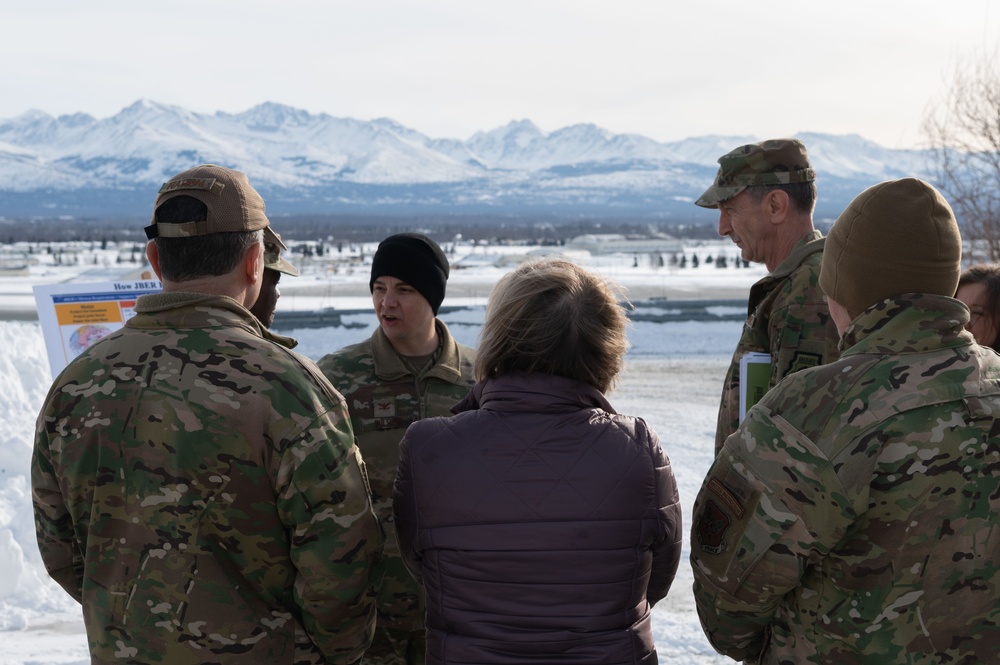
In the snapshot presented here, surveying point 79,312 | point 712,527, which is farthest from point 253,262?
point 79,312

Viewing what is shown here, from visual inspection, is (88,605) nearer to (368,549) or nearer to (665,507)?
(368,549)

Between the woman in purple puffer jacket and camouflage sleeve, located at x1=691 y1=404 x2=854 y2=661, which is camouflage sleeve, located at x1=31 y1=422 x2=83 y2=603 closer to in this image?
the woman in purple puffer jacket

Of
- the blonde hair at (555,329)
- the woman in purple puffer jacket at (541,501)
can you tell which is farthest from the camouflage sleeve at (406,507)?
the blonde hair at (555,329)

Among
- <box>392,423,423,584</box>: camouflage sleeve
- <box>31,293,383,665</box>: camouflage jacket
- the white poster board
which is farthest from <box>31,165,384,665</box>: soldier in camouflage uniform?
the white poster board

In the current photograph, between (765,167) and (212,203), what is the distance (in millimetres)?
2102

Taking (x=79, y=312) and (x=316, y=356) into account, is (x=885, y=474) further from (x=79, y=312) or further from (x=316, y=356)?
(x=316, y=356)

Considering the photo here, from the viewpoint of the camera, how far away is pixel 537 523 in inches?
84.9

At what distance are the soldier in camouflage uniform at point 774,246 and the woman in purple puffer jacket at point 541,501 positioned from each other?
120 cm

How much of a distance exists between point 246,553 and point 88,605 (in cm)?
41

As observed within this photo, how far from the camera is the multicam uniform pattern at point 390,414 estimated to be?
3.27 m

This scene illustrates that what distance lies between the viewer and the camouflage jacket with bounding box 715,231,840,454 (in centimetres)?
323

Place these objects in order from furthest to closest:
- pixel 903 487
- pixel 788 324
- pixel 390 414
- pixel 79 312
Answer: pixel 79 312
pixel 390 414
pixel 788 324
pixel 903 487

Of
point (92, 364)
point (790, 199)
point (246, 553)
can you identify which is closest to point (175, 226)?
point (92, 364)

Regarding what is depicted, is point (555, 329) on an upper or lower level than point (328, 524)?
upper
